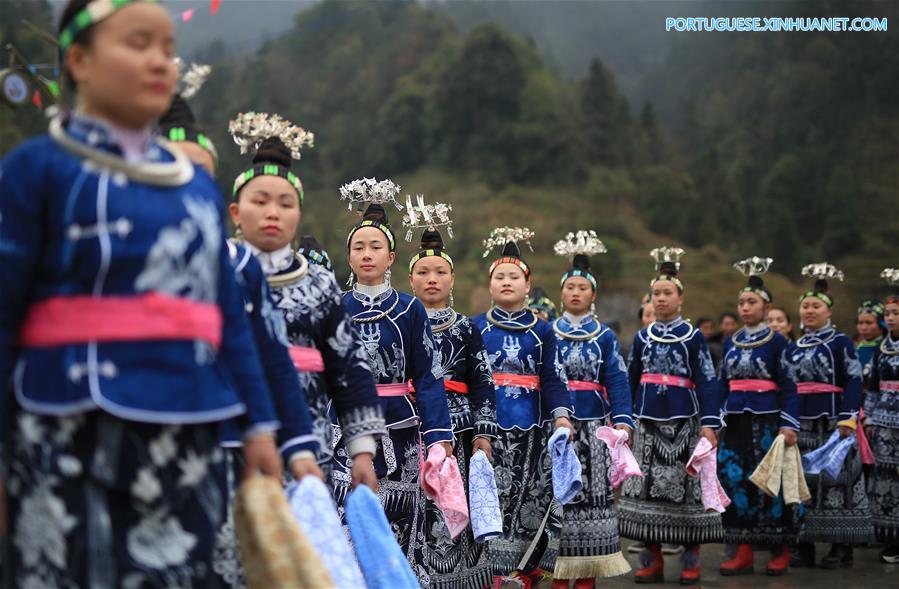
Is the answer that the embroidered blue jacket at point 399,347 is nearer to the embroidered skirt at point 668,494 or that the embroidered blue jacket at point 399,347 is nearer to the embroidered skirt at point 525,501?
the embroidered skirt at point 525,501

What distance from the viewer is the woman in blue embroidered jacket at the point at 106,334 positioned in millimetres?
2980

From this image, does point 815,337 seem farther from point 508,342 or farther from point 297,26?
point 297,26

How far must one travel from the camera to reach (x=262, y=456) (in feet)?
11.4

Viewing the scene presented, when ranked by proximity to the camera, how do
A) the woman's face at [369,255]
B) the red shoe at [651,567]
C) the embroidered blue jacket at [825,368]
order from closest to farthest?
the woman's face at [369,255], the red shoe at [651,567], the embroidered blue jacket at [825,368]

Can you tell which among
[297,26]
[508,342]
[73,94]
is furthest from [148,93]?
[297,26]

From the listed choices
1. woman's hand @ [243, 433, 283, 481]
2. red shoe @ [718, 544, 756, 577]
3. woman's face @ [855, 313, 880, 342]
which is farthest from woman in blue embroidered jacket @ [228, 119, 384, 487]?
woman's face @ [855, 313, 880, 342]

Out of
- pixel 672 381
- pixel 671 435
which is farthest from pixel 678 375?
pixel 671 435

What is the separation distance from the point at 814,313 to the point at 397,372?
21.0 feet

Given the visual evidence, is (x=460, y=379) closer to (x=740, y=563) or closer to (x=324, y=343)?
(x=324, y=343)

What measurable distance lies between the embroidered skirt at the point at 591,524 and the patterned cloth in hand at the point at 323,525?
5.15 meters

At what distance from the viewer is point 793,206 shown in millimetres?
40312

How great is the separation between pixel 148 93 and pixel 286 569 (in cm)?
131

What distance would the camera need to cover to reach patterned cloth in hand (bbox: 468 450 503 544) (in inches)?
278

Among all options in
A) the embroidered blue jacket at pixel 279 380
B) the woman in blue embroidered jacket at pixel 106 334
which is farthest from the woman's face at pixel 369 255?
the woman in blue embroidered jacket at pixel 106 334
